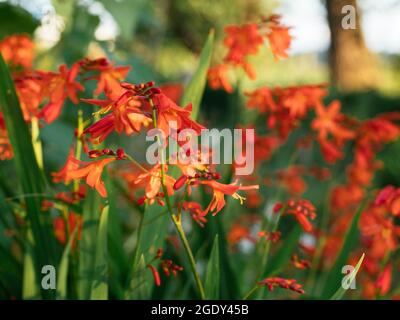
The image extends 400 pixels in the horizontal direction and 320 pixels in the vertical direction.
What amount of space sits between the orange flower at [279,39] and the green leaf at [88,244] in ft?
2.10

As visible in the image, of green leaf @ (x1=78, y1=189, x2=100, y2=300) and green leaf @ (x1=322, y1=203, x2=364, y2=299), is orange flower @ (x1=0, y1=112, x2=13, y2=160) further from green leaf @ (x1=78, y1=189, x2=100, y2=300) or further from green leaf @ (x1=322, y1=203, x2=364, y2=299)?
green leaf @ (x1=322, y1=203, x2=364, y2=299)

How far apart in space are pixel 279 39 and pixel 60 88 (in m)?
0.61

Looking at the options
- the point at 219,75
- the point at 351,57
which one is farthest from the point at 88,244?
the point at 351,57

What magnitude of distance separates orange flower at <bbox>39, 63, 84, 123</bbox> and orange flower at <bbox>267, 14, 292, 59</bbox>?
0.55 m

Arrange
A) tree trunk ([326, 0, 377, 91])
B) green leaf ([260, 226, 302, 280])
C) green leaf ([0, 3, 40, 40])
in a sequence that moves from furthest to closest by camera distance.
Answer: tree trunk ([326, 0, 377, 91]), green leaf ([0, 3, 40, 40]), green leaf ([260, 226, 302, 280])

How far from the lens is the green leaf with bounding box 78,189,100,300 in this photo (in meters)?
1.23

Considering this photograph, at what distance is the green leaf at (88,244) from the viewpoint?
1.23 meters

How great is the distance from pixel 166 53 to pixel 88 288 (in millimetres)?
17908

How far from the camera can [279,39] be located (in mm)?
1583

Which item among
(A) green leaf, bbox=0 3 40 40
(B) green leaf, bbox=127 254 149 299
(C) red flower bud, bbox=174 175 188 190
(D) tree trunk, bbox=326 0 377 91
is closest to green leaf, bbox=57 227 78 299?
(B) green leaf, bbox=127 254 149 299

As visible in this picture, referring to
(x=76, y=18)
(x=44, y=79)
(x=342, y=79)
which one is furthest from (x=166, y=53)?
(x=44, y=79)

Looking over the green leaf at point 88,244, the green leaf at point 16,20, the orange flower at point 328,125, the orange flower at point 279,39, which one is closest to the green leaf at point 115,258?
the green leaf at point 88,244

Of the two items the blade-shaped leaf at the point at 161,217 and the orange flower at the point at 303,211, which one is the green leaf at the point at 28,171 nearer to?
the blade-shaped leaf at the point at 161,217

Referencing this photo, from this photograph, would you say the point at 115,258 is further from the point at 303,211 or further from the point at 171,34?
the point at 171,34
